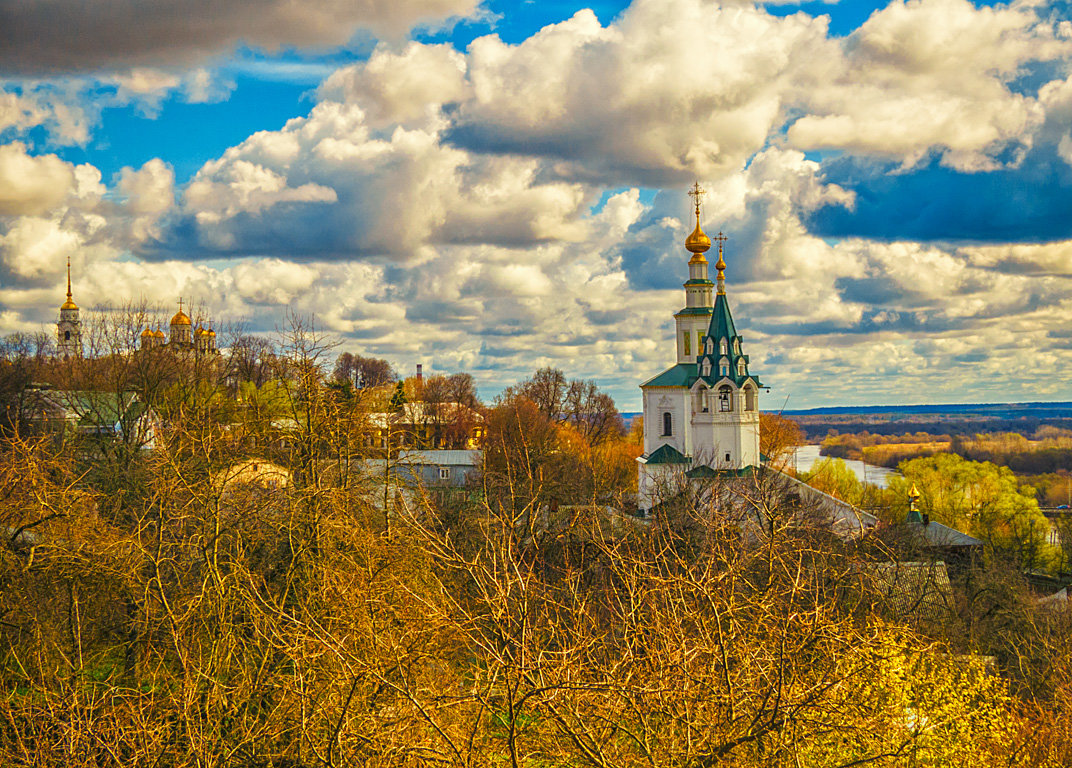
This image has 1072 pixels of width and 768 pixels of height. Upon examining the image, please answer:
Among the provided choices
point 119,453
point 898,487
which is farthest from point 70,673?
point 898,487

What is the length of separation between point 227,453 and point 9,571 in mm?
6425

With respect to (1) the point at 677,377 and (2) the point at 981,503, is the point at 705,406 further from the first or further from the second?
(2) the point at 981,503

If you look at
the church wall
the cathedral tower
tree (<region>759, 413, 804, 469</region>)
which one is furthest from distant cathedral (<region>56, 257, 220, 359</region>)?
tree (<region>759, 413, 804, 469</region>)

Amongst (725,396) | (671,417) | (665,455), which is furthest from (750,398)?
(665,455)

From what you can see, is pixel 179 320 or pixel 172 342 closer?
pixel 172 342

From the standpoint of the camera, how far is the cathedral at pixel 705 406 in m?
43.5

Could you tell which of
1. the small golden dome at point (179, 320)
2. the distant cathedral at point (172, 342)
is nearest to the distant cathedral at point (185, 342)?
the distant cathedral at point (172, 342)

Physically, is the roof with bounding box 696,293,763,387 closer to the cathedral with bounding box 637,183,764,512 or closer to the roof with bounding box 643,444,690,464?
the cathedral with bounding box 637,183,764,512

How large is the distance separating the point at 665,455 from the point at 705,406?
3026 mm

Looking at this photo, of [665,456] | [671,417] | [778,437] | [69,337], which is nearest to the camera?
[665,456]

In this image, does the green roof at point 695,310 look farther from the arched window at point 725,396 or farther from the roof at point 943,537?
the roof at point 943,537

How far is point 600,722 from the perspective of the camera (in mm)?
7621

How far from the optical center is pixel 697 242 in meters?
48.2

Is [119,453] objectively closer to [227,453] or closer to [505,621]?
[227,453]
